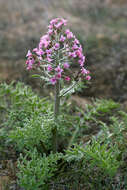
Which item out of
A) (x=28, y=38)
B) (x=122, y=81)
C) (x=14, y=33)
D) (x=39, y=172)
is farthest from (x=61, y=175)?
(x=14, y=33)

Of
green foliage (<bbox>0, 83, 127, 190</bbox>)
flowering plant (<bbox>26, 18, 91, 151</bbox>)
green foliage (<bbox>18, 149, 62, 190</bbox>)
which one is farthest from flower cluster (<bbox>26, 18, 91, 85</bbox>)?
green foliage (<bbox>18, 149, 62, 190</bbox>)

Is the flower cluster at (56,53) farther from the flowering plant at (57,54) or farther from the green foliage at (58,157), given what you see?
the green foliage at (58,157)

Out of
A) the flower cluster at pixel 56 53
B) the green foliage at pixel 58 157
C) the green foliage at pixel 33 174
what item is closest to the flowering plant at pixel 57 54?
the flower cluster at pixel 56 53

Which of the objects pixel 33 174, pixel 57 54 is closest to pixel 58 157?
pixel 33 174

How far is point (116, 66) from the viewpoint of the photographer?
17.3 feet

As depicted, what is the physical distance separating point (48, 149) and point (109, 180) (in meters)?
0.79

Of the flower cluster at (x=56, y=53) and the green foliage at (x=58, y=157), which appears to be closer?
the green foliage at (x=58, y=157)

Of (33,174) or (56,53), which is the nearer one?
(33,174)

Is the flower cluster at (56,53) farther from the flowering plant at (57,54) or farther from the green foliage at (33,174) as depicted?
the green foliage at (33,174)

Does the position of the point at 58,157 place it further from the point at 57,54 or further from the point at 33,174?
the point at 57,54

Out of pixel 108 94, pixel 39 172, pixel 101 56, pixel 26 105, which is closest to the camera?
pixel 39 172

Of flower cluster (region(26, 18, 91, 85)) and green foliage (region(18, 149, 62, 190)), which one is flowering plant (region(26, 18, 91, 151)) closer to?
flower cluster (region(26, 18, 91, 85))

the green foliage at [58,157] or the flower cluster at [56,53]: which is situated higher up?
the flower cluster at [56,53]

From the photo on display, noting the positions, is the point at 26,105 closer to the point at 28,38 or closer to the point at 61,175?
the point at 61,175
